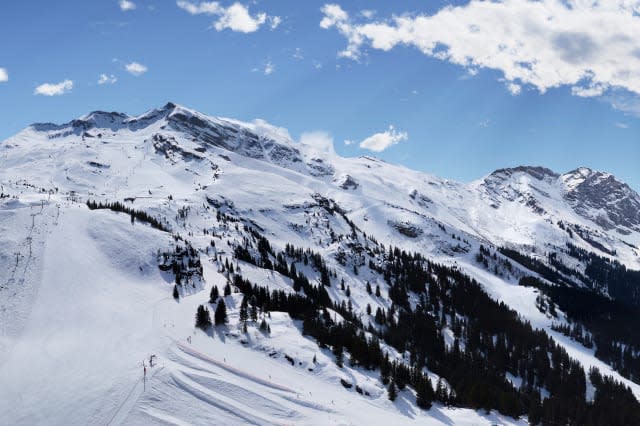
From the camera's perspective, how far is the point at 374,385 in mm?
78750

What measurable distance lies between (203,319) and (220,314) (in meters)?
3.53

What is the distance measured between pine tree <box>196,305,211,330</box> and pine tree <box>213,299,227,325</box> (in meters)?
1.44

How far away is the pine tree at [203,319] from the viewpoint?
8562 cm

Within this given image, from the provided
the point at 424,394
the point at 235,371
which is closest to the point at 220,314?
the point at 235,371

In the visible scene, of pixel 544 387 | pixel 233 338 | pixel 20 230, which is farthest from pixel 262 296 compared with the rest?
pixel 544 387

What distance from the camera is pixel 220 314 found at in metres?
88.9

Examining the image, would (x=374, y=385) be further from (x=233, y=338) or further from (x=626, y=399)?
(x=626, y=399)

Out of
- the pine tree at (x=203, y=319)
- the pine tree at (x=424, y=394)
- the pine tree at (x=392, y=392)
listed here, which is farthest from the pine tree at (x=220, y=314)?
the pine tree at (x=424, y=394)

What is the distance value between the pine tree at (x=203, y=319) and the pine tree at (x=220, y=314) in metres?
1.44

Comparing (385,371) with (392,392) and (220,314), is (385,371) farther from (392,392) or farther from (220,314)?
(220,314)

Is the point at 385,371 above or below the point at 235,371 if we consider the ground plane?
above

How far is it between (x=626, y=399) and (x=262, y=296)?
114304mm

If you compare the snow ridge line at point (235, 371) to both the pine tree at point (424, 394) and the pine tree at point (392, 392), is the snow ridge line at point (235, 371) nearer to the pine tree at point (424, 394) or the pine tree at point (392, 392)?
the pine tree at point (392, 392)

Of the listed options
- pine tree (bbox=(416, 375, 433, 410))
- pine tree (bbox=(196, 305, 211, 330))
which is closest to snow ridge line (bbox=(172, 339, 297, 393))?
pine tree (bbox=(196, 305, 211, 330))
